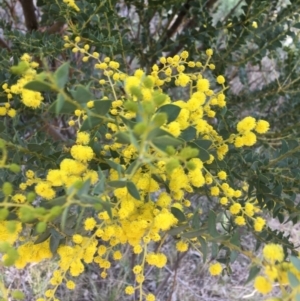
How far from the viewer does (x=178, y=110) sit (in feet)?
2.03

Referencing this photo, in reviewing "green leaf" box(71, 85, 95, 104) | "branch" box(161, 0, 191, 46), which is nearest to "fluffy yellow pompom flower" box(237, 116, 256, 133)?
"green leaf" box(71, 85, 95, 104)

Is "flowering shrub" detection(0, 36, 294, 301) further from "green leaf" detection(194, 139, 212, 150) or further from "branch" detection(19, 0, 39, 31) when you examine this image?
"branch" detection(19, 0, 39, 31)

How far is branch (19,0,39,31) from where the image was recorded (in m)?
1.40

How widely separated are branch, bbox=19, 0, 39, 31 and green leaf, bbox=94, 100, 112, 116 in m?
0.88

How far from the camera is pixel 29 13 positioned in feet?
4.68

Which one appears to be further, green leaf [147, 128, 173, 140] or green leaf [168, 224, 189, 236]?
green leaf [168, 224, 189, 236]

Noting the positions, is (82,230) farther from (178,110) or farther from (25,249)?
(178,110)

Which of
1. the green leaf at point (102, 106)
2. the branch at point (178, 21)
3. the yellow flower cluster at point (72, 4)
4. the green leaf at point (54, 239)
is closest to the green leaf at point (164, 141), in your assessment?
the green leaf at point (102, 106)

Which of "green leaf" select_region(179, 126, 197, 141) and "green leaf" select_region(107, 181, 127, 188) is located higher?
"green leaf" select_region(179, 126, 197, 141)

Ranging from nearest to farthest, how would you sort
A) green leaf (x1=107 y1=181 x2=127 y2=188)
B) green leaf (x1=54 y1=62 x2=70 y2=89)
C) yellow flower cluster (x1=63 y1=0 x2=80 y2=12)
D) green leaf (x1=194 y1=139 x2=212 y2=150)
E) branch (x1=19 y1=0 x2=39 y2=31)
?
green leaf (x1=54 y1=62 x2=70 y2=89), green leaf (x1=107 y1=181 x2=127 y2=188), green leaf (x1=194 y1=139 x2=212 y2=150), yellow flower cluster (x1=63 y1=0 x2=80 y2=12), branch (x1=19 y1=0 x2=39 y2=31)

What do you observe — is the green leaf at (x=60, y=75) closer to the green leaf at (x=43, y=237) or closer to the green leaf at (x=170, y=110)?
the green leaf at (x=170, y=110)

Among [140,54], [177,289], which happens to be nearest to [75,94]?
[140,54]

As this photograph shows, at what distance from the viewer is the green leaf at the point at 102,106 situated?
1.99 ft

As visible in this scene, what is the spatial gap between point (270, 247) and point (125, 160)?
27cm
